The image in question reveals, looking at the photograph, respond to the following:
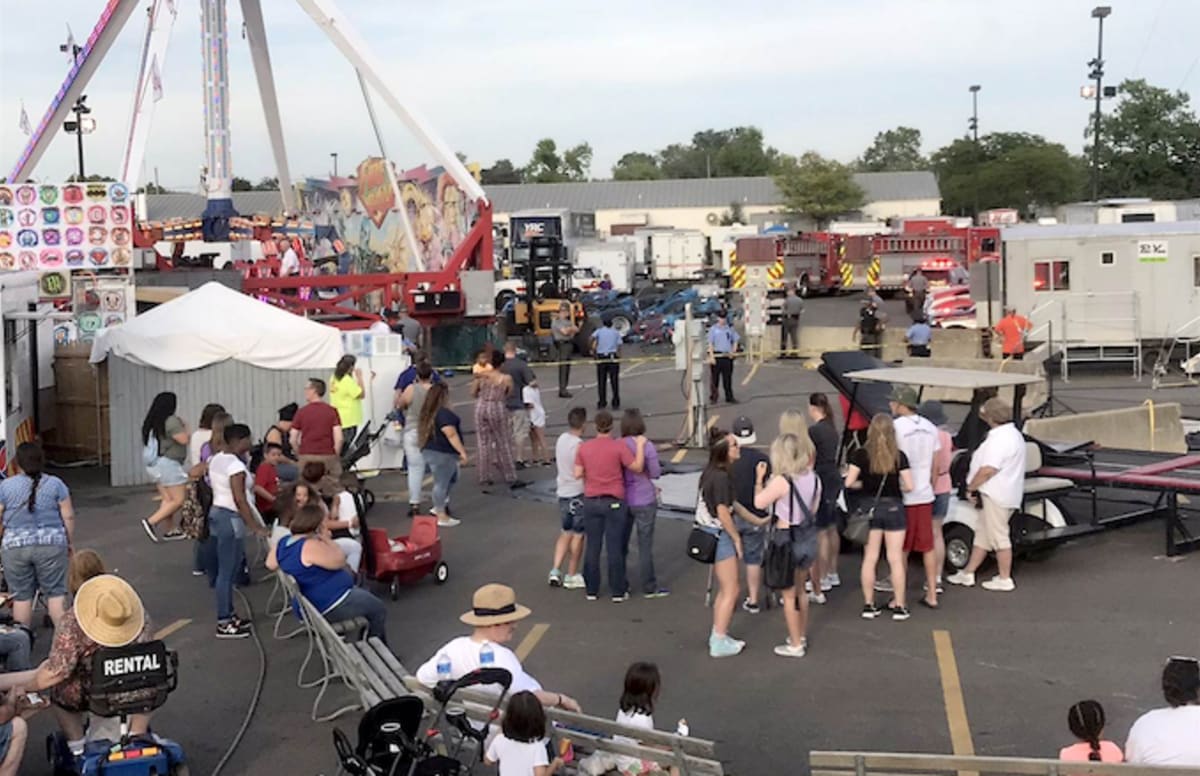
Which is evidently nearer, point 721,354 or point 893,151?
point 721,354

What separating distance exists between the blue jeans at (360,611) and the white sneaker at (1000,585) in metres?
5.09

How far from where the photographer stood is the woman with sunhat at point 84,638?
7324mm

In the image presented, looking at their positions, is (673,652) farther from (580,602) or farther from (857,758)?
(857,758)

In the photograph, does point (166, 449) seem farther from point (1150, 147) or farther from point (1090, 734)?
point (1150, 147)

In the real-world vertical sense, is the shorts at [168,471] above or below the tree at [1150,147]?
below

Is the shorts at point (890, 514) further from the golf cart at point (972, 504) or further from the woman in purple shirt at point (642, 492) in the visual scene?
the woman in purple shirt at point (642, 492)

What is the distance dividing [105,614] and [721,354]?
52.4ft

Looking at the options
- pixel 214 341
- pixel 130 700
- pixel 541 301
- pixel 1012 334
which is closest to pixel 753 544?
pixel 130 700

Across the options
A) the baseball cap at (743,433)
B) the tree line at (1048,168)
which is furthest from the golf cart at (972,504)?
the tree line at (1048,168)

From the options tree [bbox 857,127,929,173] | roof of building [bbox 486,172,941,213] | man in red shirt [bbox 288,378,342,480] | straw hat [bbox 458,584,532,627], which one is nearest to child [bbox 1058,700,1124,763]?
straw hat [bbox 458,584,532,627]

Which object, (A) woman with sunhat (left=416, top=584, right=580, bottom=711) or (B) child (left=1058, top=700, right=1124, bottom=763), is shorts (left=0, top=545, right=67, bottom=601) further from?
(B) child (left=1058, top=700, right=1124, bottom=763)

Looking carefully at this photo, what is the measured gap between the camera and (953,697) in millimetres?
8789

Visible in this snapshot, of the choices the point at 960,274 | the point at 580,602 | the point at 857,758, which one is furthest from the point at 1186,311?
the point at 857,758

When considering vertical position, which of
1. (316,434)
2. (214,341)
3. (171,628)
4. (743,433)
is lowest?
(171,628)
